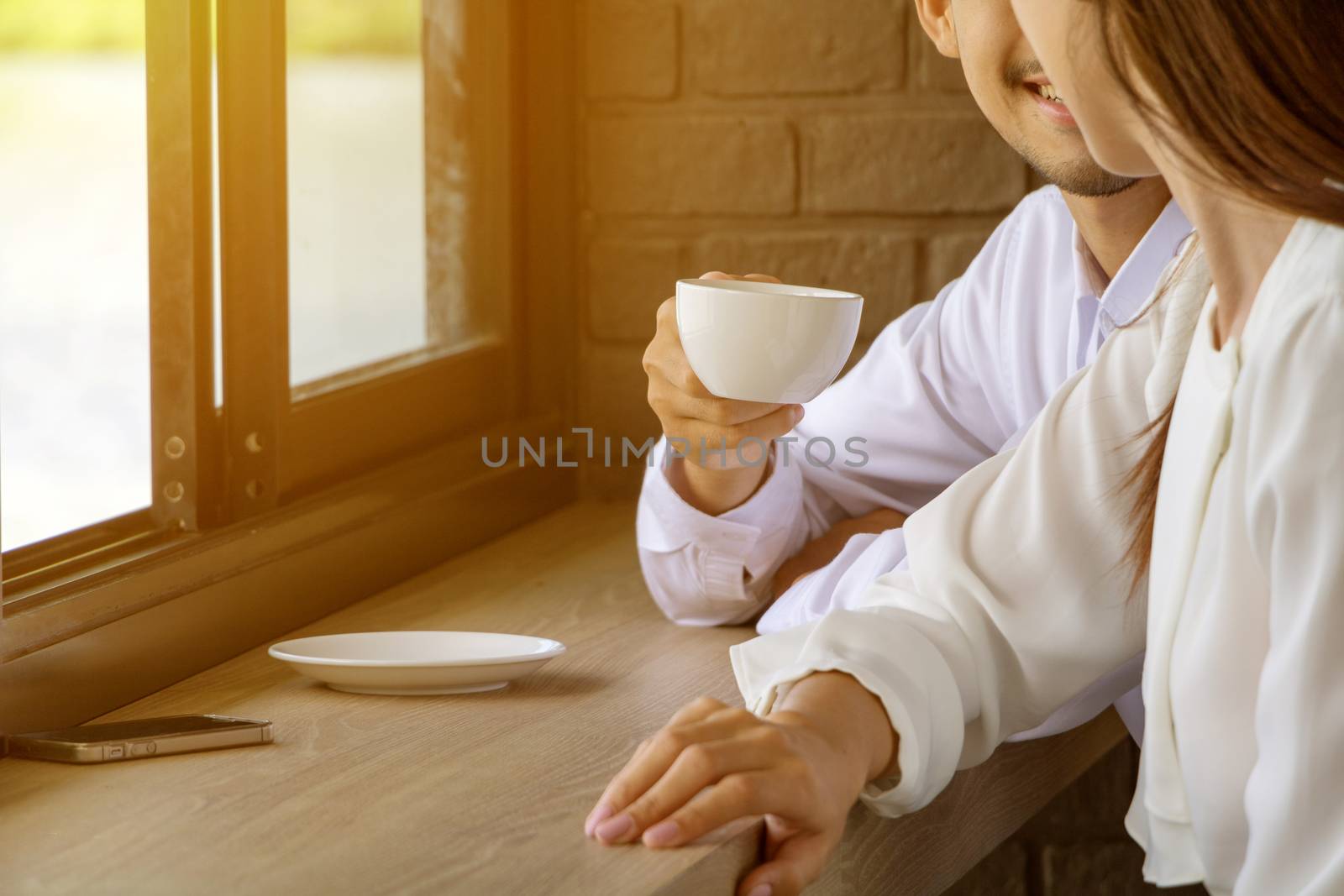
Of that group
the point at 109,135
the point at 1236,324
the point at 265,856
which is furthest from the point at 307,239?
the point at 1236,324

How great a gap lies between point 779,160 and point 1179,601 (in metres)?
0.93

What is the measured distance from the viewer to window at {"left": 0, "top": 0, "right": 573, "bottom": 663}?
1061 millimetres

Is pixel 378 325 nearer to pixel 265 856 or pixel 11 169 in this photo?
pixel 11 169

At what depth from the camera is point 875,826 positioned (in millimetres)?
906

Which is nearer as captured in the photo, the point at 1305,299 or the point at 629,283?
the point at 1305,299

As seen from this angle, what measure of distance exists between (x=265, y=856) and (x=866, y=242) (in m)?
1.04

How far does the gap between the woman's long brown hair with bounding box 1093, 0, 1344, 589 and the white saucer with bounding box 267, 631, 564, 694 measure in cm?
55

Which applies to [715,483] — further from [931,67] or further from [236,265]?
[931,67]

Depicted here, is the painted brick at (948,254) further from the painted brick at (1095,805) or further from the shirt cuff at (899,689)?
the shirt cuff at (899,689)

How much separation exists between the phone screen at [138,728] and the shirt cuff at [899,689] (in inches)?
13.0

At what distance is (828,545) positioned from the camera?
1.33 metres

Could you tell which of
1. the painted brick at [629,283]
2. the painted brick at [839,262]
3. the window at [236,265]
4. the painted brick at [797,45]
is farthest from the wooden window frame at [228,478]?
the painted brick at [797,45]

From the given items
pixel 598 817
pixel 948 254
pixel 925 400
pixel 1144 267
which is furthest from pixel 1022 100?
pixel 598 817

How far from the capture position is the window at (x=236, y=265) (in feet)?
3.48
